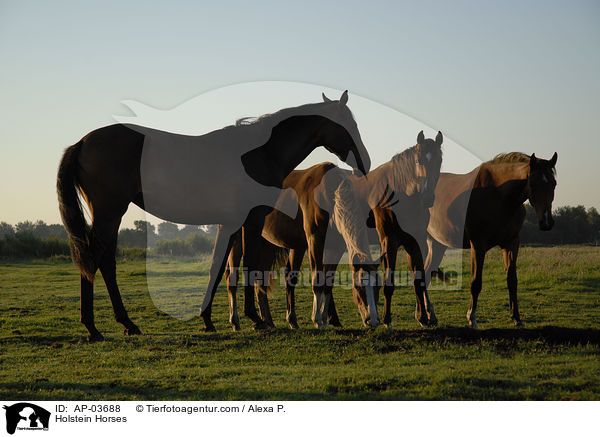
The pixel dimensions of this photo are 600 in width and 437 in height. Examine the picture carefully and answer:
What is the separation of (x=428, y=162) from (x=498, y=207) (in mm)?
2150

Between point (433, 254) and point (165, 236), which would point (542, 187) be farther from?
point (165, 236)

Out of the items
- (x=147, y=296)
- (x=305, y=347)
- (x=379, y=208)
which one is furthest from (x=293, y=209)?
(x=147, y=296)

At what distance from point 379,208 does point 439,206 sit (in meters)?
2.44

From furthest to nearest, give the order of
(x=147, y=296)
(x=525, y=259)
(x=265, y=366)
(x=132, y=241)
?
(x=525, y=259)
(x=147, y=296)
(x=132, y=241)
(x=265, y=366)

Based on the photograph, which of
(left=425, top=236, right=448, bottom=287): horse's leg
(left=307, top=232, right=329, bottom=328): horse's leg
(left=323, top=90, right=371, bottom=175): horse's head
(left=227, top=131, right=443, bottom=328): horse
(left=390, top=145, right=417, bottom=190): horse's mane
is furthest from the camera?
(left=425, top=236, right=448, bottom=287): horse's leg

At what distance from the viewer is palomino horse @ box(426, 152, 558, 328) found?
7914 millimetres

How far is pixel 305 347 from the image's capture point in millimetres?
6738

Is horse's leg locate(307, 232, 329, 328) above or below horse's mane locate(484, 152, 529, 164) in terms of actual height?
below

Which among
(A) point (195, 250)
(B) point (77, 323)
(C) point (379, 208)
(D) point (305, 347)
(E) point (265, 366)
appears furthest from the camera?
(A) point (195, 250)

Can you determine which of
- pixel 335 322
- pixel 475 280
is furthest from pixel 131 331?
pixel 475 280

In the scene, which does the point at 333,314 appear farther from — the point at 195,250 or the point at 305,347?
the point at 195,250

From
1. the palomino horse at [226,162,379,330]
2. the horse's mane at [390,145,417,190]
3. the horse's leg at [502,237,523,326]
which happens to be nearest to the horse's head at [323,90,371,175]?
the horse's mane at [390,145,417,190]

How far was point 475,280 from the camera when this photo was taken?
8.41 meters

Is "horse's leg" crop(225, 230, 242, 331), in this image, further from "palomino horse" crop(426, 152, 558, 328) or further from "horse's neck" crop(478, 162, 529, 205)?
"horse's neck" crop(478, 162, 529, 205)
